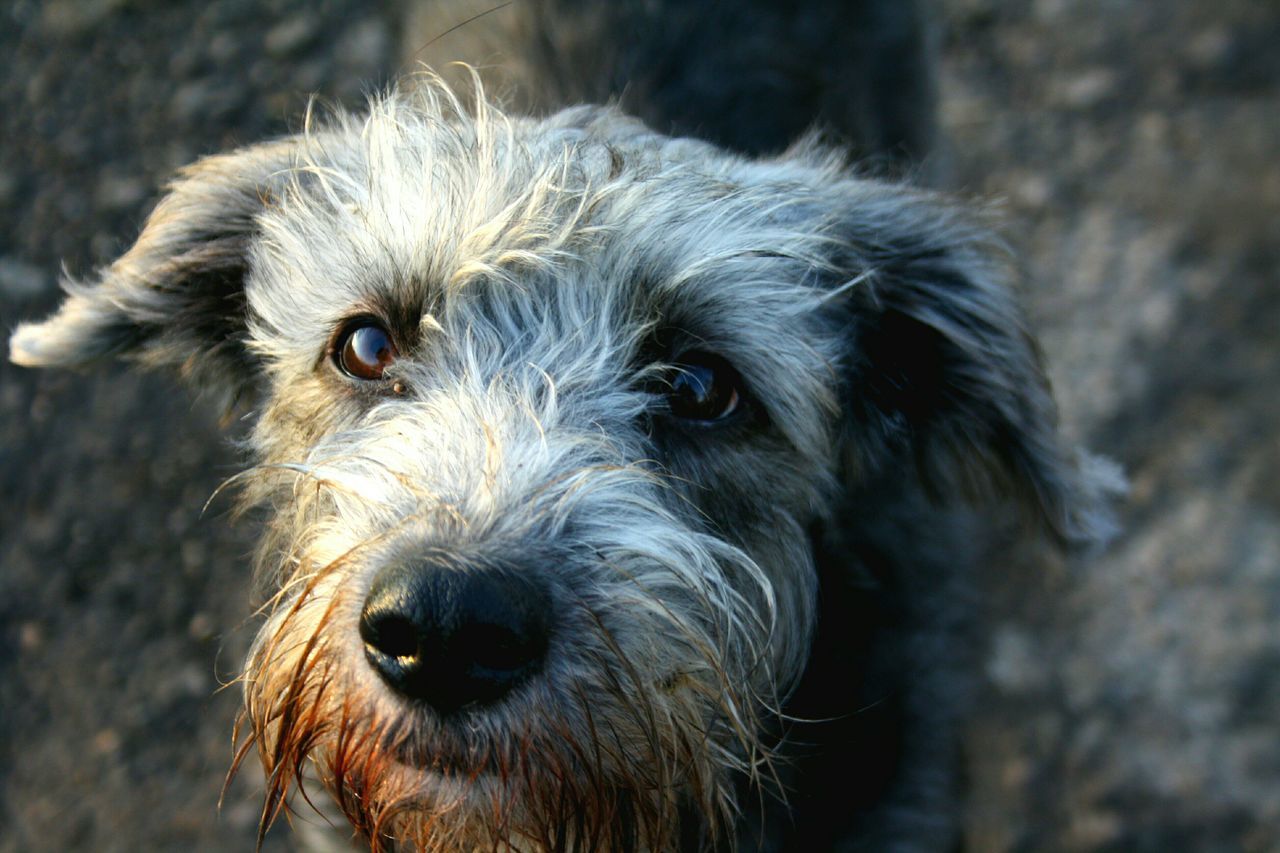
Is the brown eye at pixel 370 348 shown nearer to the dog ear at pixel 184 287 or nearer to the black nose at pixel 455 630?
the dog ear at pixel 184 287

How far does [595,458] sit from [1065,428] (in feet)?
10.4

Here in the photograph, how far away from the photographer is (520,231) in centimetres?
242

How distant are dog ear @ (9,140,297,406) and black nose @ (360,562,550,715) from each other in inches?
55.6

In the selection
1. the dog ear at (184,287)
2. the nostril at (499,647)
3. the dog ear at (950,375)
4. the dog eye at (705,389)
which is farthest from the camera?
the dog ear at (184,287)

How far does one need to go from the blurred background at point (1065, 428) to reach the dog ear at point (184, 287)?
0.78m

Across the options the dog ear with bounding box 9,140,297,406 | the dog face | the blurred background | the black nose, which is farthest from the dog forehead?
the blurred background

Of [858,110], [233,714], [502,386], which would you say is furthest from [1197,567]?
[233,714]

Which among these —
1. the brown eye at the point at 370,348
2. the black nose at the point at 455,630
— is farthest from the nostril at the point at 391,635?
the brown eye at the point at 370,348

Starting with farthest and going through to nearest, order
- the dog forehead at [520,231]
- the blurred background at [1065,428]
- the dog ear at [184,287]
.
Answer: the blurred background at [1065,428], the dog ear at [184,287], the dog forehead at [520,231]

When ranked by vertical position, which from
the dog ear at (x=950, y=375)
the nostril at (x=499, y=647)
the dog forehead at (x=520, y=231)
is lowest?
the nostril at (x=499, y=647)

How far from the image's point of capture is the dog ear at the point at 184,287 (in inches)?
117

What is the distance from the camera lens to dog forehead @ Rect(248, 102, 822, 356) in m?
2.45

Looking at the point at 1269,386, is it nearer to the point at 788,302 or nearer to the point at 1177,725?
the point at 1177,725

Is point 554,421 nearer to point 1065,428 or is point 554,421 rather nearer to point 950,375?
point 950,375
